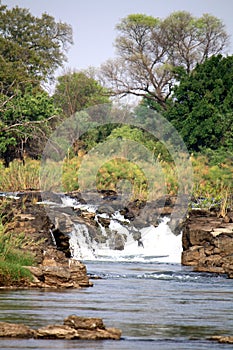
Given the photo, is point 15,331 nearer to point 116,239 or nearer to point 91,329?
point 91,329

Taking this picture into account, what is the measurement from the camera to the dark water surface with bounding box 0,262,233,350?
14672 millimetres

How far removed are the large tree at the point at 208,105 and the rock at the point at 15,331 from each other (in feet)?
158

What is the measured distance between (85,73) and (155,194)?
41812mm

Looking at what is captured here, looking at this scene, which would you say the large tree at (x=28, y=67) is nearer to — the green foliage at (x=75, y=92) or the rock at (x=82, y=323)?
the green foliage at (x=75, y=92)

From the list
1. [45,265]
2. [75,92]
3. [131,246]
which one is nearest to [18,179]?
[131,246]

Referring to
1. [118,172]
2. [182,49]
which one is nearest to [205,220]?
[118,172]

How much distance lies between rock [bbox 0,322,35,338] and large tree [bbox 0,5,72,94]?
5356cm

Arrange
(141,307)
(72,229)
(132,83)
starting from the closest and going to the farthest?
1. (141,307)
2. (72,229)
3. (132,83)

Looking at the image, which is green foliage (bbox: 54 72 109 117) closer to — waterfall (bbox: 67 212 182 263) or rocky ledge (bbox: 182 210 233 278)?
waterfall (bbox: 67 212 182 263)

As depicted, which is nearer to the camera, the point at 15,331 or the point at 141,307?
the point at 15,331

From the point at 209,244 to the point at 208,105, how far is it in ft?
103

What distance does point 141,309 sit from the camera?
63.3ft

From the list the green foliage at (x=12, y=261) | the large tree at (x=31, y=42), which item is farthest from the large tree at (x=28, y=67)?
the green foliage at (x=12, y=261)

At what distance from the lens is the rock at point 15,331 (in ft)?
49.0
